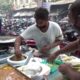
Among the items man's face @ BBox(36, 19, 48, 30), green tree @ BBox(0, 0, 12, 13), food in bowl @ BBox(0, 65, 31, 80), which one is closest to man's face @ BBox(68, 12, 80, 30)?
food in bowl @ BBox(0, 65, 31, 80)

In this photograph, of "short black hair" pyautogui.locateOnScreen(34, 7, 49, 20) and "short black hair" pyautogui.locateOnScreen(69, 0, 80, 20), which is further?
"short black hair" pyautogui.locateOnScreen(34, 7, 49, 20)

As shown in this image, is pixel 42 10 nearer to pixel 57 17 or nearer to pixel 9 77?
pixel 9 77

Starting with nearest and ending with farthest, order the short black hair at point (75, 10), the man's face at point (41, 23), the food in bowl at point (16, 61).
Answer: the short black hair at point (75, 10) < the food in bowl at point (16, 61) < the man's face at point (41, 23)

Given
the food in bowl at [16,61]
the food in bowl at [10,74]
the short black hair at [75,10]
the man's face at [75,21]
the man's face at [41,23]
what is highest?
the short black hair at [75,10]

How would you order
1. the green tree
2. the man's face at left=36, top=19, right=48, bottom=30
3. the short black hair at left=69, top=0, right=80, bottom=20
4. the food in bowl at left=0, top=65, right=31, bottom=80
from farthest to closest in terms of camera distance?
1. the green tree
2. the man's face at left=36, top=19, right=48, bottom=30
3. the food in bowl at left=0, top=65, right=31, bottom=80
4. the short black hair at left=69, top=0, right=80, bottom=20

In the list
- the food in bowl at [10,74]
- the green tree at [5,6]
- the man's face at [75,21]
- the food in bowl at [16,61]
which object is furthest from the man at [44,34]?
the green tree at [5,6]

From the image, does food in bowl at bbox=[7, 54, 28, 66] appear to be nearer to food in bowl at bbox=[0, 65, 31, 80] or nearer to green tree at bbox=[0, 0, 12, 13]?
food in bowl at bbox=[0, 65, 31, 80]

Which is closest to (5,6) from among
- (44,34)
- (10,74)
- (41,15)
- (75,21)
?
(44,34)

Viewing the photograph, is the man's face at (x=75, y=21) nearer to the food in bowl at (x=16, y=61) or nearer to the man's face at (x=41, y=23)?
the food in bowl at (x=16, y=61)

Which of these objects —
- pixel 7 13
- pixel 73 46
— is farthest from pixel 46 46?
pixel 7 13

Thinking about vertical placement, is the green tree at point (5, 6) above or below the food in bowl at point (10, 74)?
above

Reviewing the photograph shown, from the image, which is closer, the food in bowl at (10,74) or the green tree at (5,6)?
the food in bowl at (10,74)

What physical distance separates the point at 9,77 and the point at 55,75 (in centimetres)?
42

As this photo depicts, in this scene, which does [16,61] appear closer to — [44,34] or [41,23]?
[41,23]
